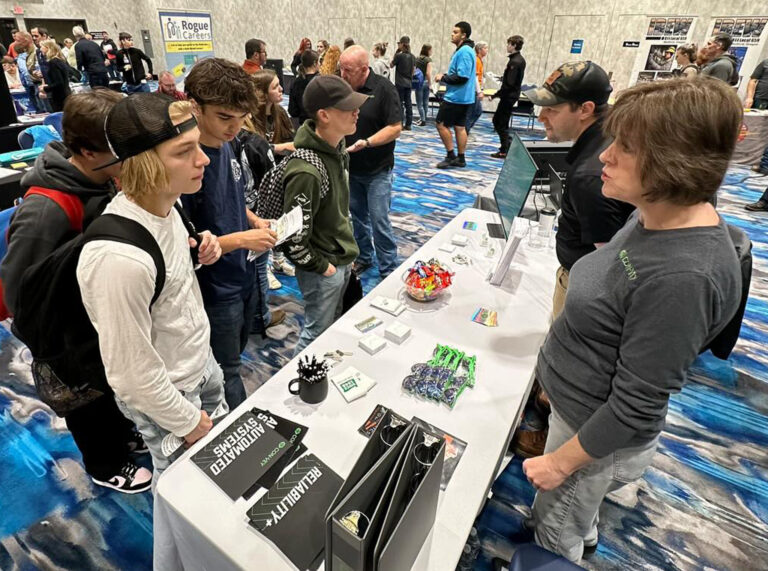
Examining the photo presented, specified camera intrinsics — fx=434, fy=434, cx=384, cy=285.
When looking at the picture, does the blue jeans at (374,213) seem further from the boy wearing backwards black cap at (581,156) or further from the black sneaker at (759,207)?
the black sneaker at (759,207)

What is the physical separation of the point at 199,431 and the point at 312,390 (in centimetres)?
32

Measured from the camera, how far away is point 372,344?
1531 millimetres

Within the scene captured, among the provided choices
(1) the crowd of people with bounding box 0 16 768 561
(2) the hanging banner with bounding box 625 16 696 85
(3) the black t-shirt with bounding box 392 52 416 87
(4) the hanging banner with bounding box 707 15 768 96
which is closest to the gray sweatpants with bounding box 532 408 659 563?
(1) the crowd of people with bounding box 0 16 768 561

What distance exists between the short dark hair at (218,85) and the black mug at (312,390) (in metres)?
0.95

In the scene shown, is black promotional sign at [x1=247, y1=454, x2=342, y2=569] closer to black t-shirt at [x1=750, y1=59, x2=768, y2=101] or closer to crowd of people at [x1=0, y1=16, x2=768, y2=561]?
crowd of people at [x1=0, y1=16, x2=768, y2=561]

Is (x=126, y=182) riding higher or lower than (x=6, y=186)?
higher

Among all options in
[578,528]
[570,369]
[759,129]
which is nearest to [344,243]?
[570,369]

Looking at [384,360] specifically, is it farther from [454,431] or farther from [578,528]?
[578,528]

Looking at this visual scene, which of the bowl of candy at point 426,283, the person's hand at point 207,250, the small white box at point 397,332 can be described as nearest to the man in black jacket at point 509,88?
the bowl of candy at point 426,283

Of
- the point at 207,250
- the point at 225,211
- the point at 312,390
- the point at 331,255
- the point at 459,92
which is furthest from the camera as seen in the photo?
the point at 459,92

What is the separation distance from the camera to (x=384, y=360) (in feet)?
4.91

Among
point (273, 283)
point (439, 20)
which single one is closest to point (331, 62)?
point (273, 283)

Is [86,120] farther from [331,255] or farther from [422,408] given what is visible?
[422,408]

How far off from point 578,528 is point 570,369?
0.51 metres
